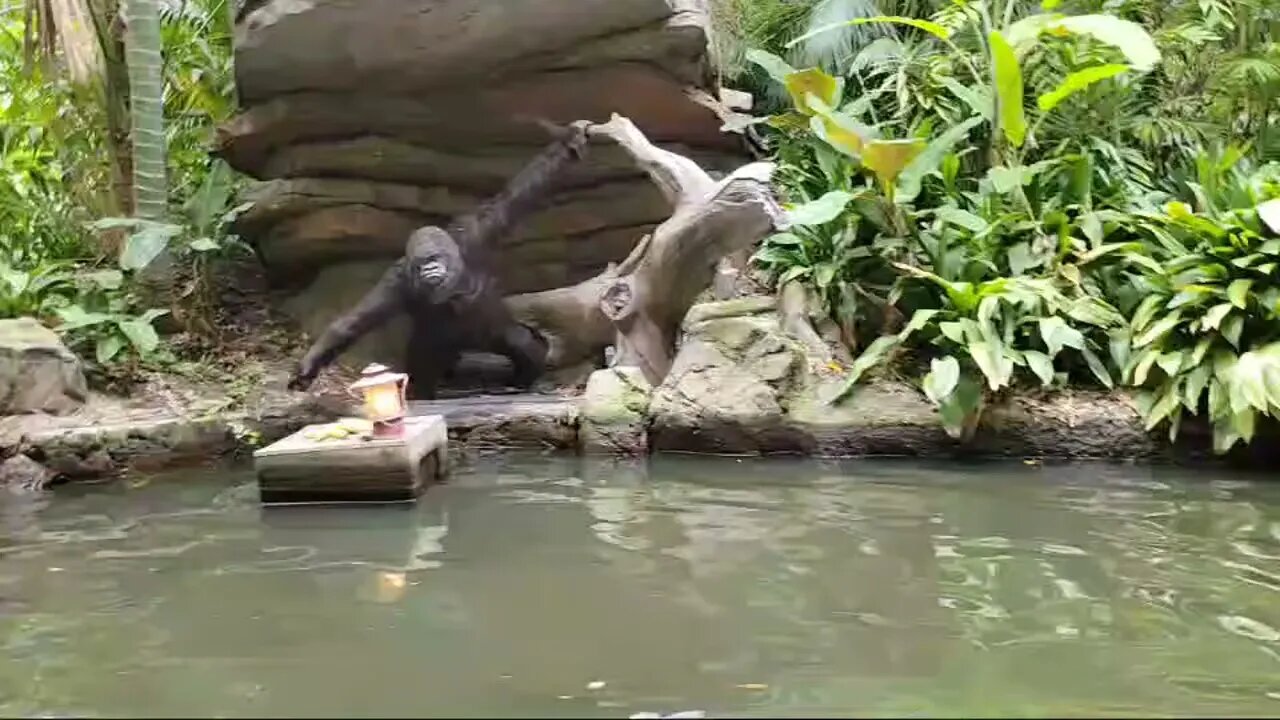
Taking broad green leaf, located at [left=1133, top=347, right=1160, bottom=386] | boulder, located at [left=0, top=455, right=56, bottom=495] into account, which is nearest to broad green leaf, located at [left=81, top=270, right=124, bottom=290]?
boulder, located at [left=0, top=455, right=56, bottom=495]

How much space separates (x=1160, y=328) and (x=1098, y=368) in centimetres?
38

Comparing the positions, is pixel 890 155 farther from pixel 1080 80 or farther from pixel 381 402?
pixel 381 402

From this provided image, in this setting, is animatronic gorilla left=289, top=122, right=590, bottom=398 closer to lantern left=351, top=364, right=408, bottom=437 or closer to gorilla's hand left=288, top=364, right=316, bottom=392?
gorilla's hand left=288, top=364, right=316, bottom=392

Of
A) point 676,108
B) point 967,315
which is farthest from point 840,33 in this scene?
point 967,315

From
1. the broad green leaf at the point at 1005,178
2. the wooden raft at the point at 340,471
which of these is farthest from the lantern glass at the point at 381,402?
the broad green leaf at the point at 1005,178

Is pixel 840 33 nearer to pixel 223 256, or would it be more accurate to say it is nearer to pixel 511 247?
pixel 511 247

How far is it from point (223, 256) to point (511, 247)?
82.9 inches

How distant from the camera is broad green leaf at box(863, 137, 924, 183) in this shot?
19.8 ft

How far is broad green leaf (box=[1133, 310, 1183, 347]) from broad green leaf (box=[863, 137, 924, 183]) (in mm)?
1469

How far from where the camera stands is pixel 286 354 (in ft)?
25.6

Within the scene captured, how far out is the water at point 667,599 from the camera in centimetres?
253

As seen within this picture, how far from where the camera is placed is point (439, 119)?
7594mm

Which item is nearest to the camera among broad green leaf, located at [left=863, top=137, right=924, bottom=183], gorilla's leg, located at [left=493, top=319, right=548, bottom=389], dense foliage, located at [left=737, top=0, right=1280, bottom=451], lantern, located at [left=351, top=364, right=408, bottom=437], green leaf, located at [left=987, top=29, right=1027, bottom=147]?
lantern, located at [left=351, top=364, right=408, bottom=437]

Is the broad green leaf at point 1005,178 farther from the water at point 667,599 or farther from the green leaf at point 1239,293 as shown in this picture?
the water at point 667,599
